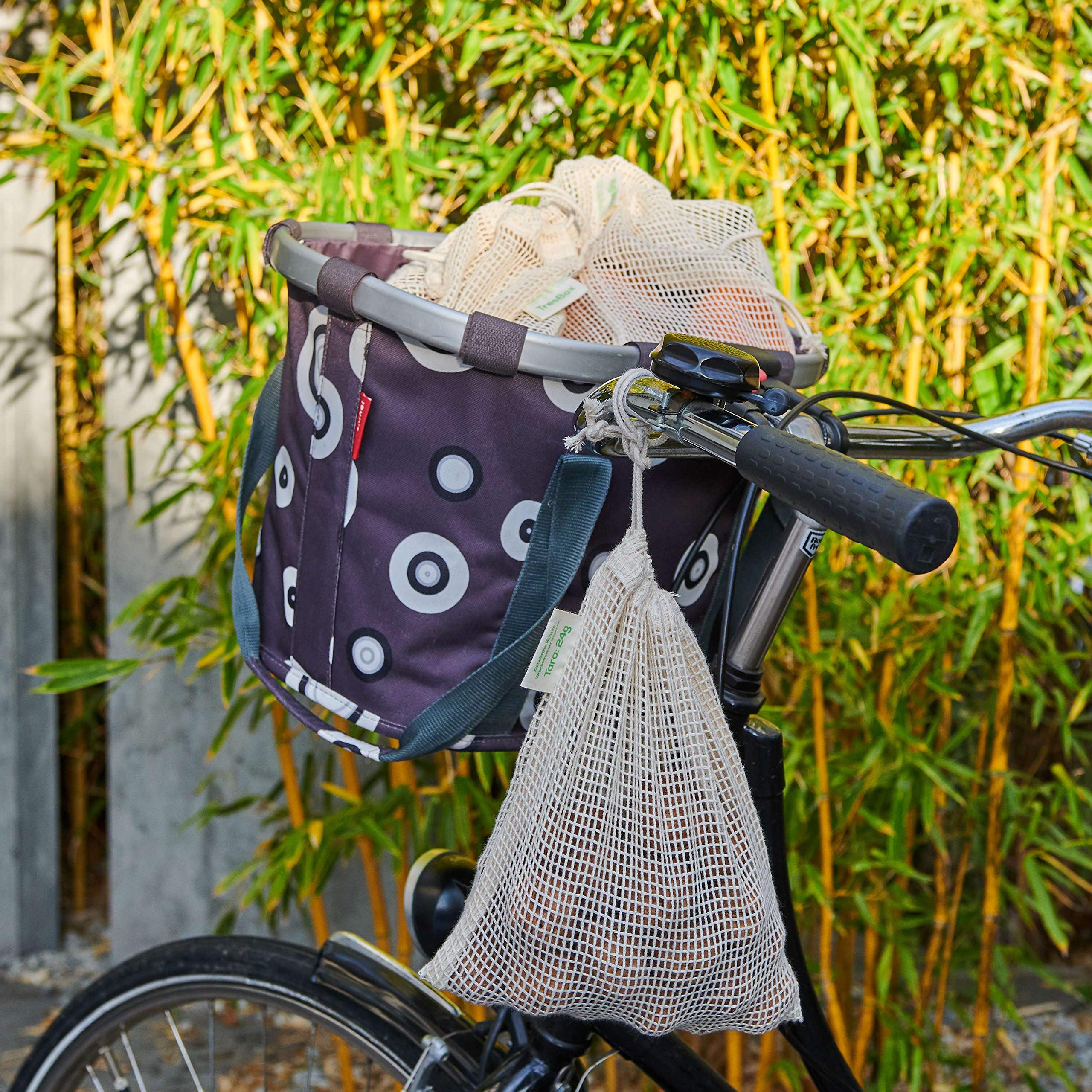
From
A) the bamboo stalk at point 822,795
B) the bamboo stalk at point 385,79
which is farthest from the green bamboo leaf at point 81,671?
the bamboo stalk at point 822,795

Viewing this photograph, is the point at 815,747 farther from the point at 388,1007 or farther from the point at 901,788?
the point at 388,1007

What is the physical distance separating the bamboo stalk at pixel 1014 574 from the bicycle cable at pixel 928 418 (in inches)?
27.7

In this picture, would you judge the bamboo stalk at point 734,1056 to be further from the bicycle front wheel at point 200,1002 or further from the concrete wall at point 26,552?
the concrete wall at point 26,552

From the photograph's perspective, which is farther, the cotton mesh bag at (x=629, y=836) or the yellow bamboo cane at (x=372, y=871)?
the yellow bamboo cane at (x=372, y=871)

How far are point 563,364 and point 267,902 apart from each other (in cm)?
124

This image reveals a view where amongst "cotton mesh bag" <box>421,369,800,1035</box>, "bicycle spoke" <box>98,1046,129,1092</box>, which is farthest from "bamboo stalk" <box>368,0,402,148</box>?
"bicycle spoke" <box>98,1046,129,1092</box>

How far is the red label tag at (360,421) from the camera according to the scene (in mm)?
758

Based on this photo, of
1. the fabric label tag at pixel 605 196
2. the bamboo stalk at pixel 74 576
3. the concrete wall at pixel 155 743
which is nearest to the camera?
the fabric label tag at pixel 605 196

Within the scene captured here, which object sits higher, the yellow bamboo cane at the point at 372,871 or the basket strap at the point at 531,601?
the basket strap at the point at 531,601

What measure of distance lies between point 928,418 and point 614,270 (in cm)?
27

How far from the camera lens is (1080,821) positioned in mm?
1524

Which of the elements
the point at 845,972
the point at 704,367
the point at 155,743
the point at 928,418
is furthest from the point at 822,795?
the point at 155,743

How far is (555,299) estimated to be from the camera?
80 centimetres

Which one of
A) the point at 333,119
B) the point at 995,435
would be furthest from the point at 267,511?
the point at 333,119
